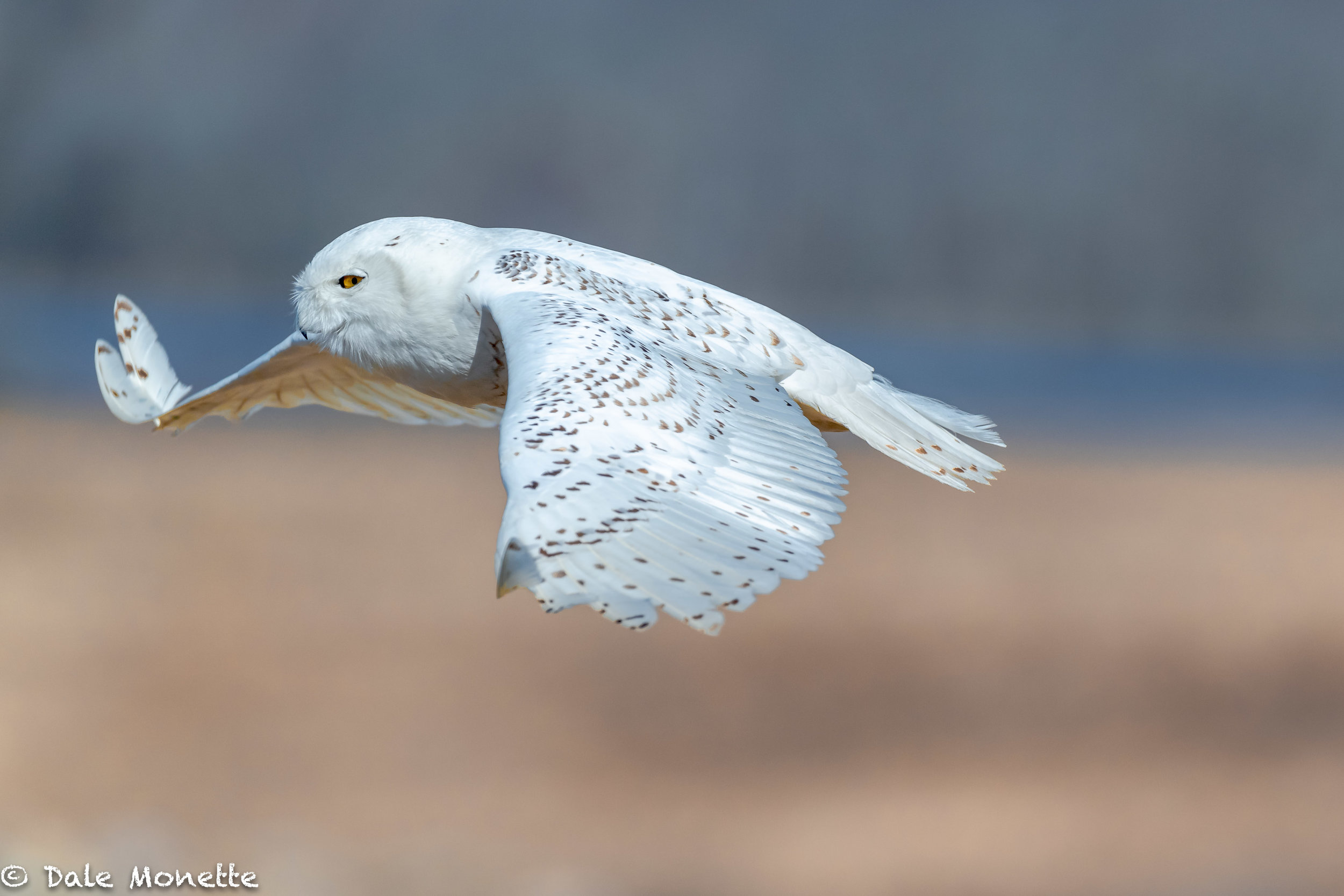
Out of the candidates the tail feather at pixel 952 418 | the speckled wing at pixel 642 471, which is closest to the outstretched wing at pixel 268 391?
the speckled wing at pixel 642 471

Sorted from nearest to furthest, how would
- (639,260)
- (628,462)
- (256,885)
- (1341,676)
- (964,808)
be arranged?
1. (628,462)
2. (639,260)
3. (256,885)
4. (964,808)
5. (1341,676)

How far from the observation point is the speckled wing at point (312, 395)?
5.35 ft

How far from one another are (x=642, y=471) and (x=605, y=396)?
4.0 inches

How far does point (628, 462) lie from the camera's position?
3.23 feet

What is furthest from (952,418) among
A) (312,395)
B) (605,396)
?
(312,395)

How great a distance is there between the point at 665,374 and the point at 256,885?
2000 millimetres

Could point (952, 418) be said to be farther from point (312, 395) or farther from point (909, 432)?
point (312, 395)

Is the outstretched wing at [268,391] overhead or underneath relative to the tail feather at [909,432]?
overhead

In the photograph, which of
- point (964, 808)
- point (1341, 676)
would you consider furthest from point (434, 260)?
point (1341, 676)

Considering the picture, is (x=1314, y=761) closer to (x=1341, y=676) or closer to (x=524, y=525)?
(x=1341, y=676)

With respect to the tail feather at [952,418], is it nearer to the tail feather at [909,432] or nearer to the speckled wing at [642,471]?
the tail feather at [909,432]

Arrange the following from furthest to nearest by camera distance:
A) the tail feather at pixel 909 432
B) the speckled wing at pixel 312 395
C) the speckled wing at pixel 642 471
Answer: the speckled wing at pixel 312 395 < the tail feather at pixel 909 432 < the speckled wing at pixel 642 471

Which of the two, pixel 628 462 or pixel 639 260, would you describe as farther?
pixel 639 260

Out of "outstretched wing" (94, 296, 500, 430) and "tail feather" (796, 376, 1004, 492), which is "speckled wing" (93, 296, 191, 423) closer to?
"outstretched wing" (94, 296, 500, 430)
